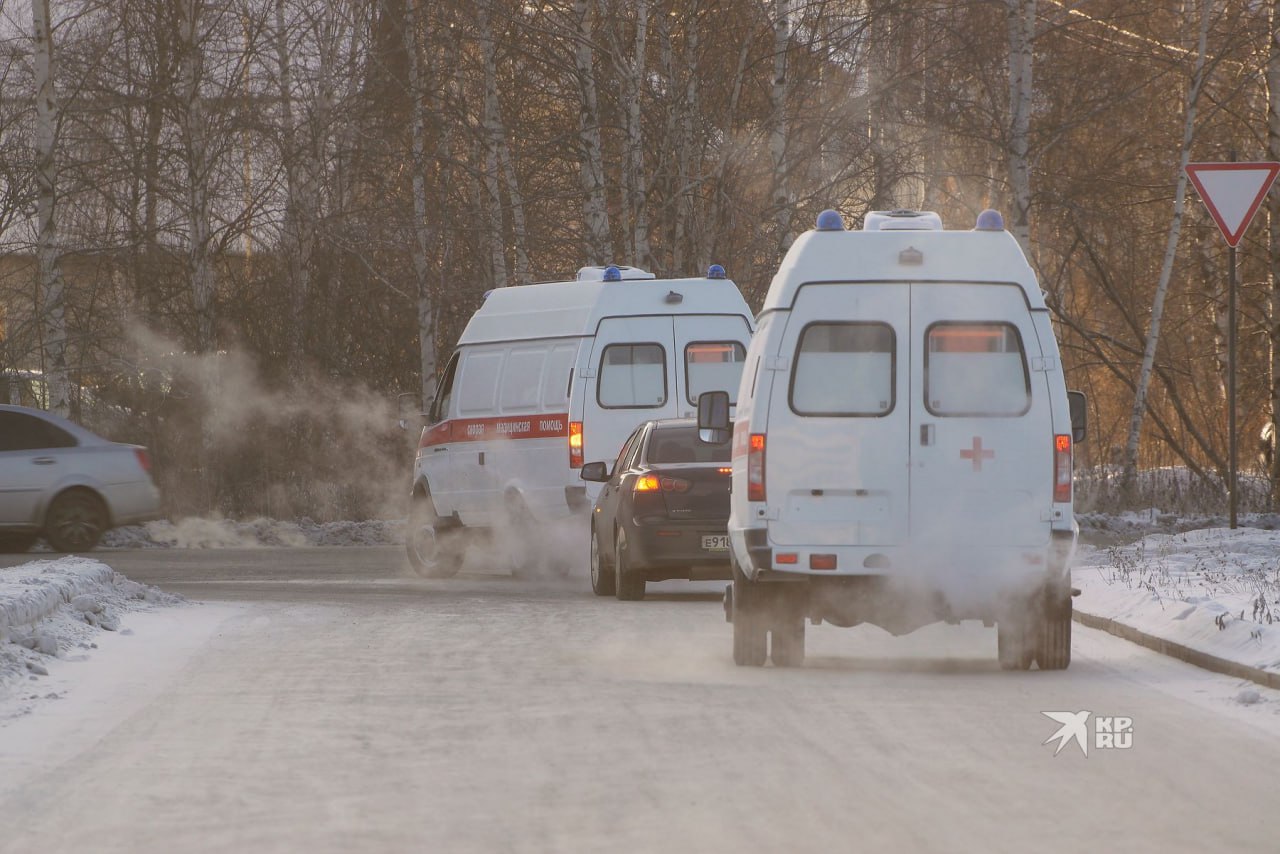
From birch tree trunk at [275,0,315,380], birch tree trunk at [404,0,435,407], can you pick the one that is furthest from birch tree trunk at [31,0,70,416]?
birch tree trunk at [404,0,435,407]

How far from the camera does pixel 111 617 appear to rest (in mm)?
15008

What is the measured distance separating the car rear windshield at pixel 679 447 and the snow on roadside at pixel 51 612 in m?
4.06

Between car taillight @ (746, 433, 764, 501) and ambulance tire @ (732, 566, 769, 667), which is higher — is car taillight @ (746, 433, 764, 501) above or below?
above

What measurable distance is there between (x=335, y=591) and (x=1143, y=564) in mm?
Answer: 6929

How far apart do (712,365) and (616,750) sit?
11.1 metres

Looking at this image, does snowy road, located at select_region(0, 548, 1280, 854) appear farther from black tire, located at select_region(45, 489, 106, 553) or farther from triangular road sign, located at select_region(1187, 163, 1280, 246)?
black tire, located at select_region(45, 489, 106, 553)

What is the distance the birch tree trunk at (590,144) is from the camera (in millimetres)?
28953

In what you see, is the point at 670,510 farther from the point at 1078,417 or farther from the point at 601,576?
the point at 1078,417

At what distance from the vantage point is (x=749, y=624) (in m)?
12.1

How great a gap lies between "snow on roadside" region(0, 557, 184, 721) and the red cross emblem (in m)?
5.00

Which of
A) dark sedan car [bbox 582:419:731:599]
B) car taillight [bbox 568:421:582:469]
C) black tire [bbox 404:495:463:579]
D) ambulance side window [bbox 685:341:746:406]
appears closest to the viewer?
dark sedan car [bbox 582:419:731:599]

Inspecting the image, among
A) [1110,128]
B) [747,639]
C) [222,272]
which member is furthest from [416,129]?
[747,639]

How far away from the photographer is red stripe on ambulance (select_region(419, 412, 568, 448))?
19.9 metres

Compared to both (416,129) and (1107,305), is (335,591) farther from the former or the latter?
(1107,305)
